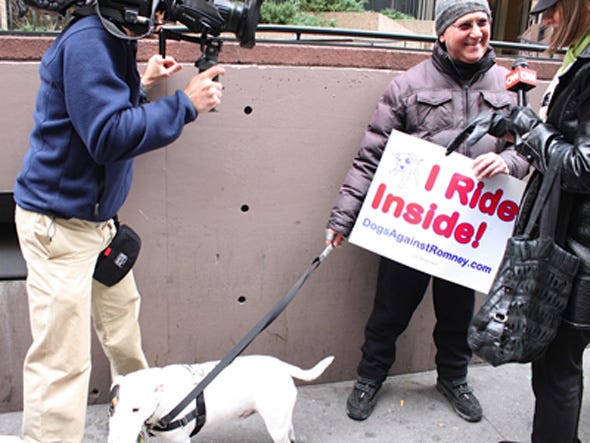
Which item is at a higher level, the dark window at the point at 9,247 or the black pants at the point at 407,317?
the dark window at the point at 9,247

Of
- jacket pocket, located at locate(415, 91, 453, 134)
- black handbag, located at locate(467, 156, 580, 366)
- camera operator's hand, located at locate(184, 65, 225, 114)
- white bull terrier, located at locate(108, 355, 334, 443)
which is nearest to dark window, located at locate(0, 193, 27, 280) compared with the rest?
white bull terrier, located at locate(108, 355, 334, 443)

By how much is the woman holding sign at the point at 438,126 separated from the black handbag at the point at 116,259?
3.19 ft

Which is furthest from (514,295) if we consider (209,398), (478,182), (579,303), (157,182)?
(157,182)

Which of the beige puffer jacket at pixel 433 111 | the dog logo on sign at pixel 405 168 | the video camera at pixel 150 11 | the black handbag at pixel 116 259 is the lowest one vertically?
the black handbag at pixel 116 259

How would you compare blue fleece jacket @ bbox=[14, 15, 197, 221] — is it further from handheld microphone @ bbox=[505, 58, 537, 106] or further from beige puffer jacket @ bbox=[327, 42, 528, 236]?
handheld microphone @ bbox=[505, 58, 537, 106]

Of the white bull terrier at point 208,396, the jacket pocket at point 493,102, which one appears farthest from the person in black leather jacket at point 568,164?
the white bull terrier at point 208,396

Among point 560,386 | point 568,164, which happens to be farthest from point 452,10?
point 560,386

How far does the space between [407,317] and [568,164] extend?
1.39 meters

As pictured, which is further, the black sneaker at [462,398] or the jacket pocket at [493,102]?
the black sneaker at [462,398]

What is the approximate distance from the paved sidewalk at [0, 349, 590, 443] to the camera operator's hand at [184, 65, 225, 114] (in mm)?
1717

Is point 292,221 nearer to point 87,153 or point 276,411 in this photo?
point 276,411

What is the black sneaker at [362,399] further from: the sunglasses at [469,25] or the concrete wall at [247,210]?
the sunglasses at [469,25]

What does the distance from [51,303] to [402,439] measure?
1.90 meters

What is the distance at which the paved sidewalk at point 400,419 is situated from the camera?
3.00 metres
